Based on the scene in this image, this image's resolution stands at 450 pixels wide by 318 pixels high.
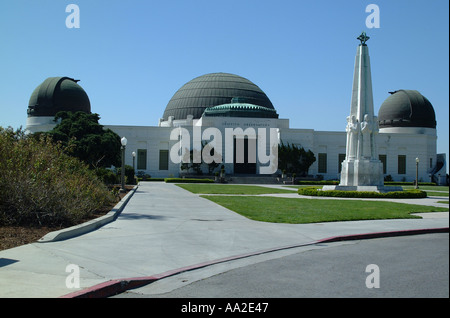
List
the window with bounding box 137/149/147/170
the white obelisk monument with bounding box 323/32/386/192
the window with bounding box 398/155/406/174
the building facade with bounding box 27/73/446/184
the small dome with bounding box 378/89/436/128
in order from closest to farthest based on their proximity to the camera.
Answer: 1. the white obelisk monument with bounding box 323/32/386/192
2. the building facade with bounding box 27/73/446/184
3. the window with bounding box 137/149/147/170
4. the window with bounding box 398/155/406/174
5. the small dome with bounding box 378/89/436/128

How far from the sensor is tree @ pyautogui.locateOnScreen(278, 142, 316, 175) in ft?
192

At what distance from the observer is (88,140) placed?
101ft

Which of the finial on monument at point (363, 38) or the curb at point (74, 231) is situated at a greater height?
the finial on monument at point (363, 38)

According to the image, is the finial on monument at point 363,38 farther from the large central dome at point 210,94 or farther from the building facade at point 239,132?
the large central dome at point 210,94

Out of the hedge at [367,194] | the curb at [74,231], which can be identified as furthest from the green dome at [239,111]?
the curb at [74,231]

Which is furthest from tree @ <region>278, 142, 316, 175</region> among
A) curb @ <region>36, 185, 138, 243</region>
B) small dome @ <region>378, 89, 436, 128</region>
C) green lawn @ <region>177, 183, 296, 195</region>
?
curb @ <region>36, 185, 138, 243</region>

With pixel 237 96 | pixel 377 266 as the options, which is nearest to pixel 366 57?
pixel 377 266

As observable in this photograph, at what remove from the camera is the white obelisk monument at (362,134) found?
1150 inches

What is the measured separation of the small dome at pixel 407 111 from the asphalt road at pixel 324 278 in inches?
2540

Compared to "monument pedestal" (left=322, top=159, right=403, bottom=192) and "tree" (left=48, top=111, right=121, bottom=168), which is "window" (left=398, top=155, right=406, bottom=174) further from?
"tree" (left=48, top=111, right=121, bottom=168)

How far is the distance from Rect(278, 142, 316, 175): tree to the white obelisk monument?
2831 cm

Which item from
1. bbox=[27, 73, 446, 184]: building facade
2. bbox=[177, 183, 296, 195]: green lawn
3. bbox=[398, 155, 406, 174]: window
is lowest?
bbox=[177, 183, 296, 195]: green lawn

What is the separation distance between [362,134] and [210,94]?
1745 inches
